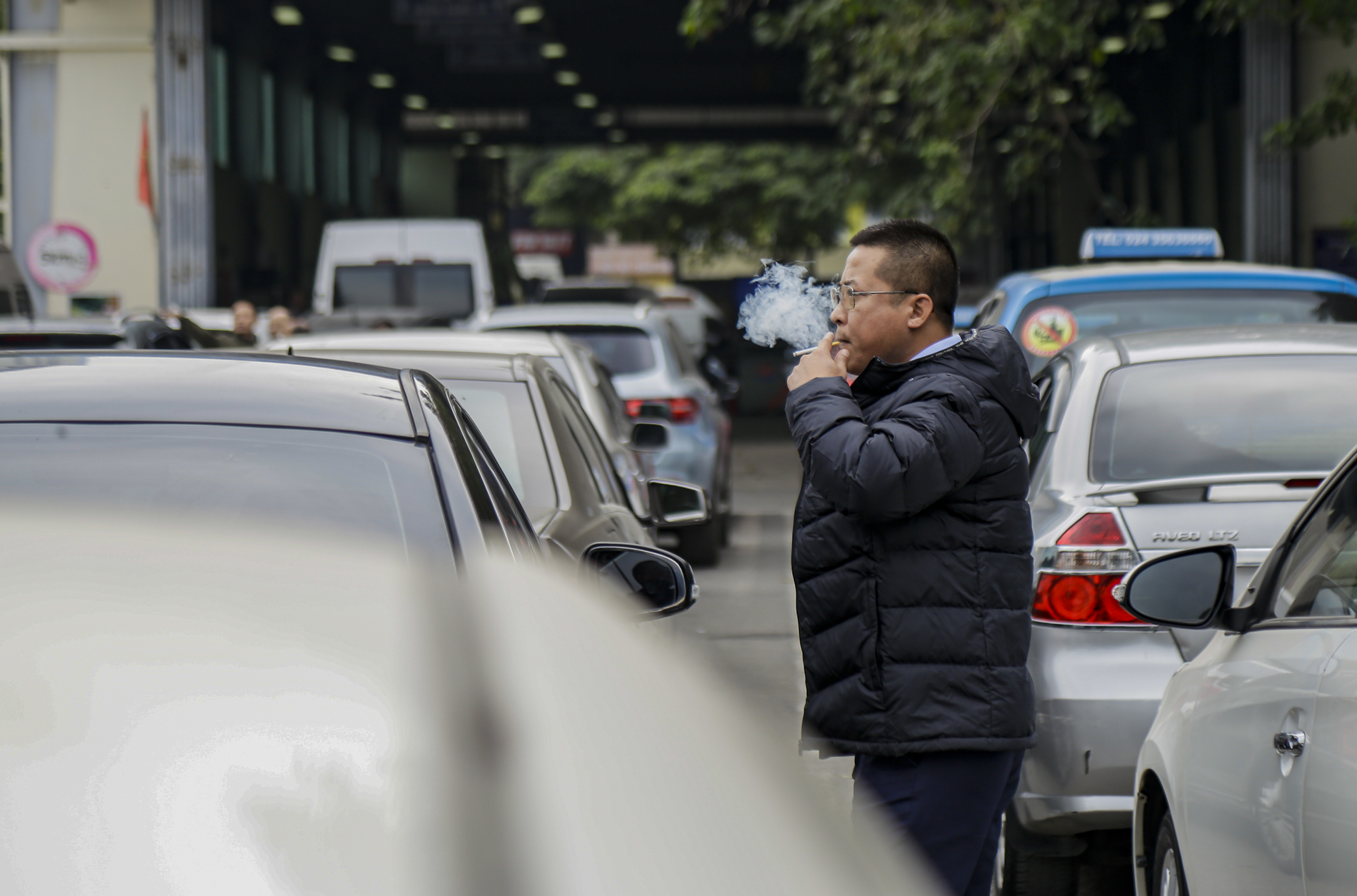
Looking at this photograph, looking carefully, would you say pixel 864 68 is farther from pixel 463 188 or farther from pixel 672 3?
pixel 463 188

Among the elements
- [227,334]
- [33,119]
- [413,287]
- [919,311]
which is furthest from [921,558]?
[33,119]

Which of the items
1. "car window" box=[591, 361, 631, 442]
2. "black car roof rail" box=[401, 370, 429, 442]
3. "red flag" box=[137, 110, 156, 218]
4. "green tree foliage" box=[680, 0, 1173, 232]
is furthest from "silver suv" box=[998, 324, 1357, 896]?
"red flag" box=[137, 110, 156, 218]

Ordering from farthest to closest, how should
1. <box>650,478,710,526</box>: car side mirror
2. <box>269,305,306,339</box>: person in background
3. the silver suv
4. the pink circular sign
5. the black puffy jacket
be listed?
the pink circular sign, <box>269,305,306,339</box>: person in background, <box>650,478,710,526</box>: car side mirror, the silver suv, the black puffy jacket

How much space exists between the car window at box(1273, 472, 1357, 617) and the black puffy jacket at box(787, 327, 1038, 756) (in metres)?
0.48

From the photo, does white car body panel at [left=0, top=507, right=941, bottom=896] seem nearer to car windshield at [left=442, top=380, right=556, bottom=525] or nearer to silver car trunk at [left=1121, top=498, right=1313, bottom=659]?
silver car trunk at [left=1121, top=498, right=1313, bottom=659]

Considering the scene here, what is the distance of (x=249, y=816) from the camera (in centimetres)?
160

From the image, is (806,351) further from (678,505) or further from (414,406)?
(678,505)

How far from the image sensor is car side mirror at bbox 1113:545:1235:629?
10.8 feet

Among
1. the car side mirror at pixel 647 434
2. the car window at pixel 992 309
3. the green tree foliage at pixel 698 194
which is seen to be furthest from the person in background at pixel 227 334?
the green tree foliage at pixel 698 194

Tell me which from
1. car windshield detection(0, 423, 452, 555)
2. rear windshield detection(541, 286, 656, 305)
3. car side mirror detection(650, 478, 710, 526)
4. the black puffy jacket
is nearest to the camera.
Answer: car windshield detection(0, 423, 452, 555)

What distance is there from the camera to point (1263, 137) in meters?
17.7

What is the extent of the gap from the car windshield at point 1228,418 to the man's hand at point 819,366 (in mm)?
1649

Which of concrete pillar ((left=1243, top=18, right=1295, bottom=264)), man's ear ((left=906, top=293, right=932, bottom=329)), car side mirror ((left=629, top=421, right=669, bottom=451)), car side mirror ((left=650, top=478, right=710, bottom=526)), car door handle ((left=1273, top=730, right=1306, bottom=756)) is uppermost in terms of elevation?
concrete pillar ((left=1243, top=18, right=1295, bottom=264))

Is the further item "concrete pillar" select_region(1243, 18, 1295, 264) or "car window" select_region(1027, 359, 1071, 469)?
"concrete pillar" select_region(1243, 18, 1295, 264)
